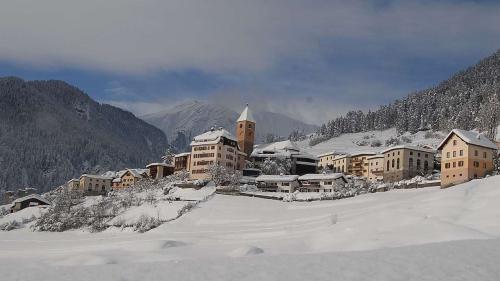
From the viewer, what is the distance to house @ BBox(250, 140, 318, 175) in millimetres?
111375

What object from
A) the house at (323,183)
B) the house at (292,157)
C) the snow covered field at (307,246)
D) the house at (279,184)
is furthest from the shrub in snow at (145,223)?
the house at (292,157)

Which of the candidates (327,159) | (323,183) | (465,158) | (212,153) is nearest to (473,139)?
(465,158)

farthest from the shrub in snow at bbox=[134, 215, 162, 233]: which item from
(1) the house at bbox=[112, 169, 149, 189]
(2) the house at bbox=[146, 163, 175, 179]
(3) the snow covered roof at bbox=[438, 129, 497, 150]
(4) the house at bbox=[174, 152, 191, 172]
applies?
(1) the house at bbox=[112, 169, 149, 189]

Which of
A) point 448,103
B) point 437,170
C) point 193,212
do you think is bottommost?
point 193,212

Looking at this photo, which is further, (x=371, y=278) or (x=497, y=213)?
(x=497, y=213)

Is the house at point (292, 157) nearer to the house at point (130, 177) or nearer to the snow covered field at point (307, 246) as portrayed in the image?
the snow covered field at point (307, 246)

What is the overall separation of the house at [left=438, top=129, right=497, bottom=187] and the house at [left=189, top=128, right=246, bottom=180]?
45967 millimetres

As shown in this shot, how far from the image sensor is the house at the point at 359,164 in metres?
116

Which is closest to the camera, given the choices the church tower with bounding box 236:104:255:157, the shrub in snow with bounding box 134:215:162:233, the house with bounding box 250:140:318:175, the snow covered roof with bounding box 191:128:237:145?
the shrub in snow with bounding box 134:215:162:233

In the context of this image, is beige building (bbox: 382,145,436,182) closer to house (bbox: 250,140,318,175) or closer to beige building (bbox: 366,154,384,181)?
beige building (bbox: 366,154,384,181)

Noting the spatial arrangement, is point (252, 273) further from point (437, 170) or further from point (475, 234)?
point (437, 170)

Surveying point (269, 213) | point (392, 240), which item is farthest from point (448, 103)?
point (392, 240)

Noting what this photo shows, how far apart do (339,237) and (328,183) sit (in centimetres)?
5314

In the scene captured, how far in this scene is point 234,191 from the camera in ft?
270
